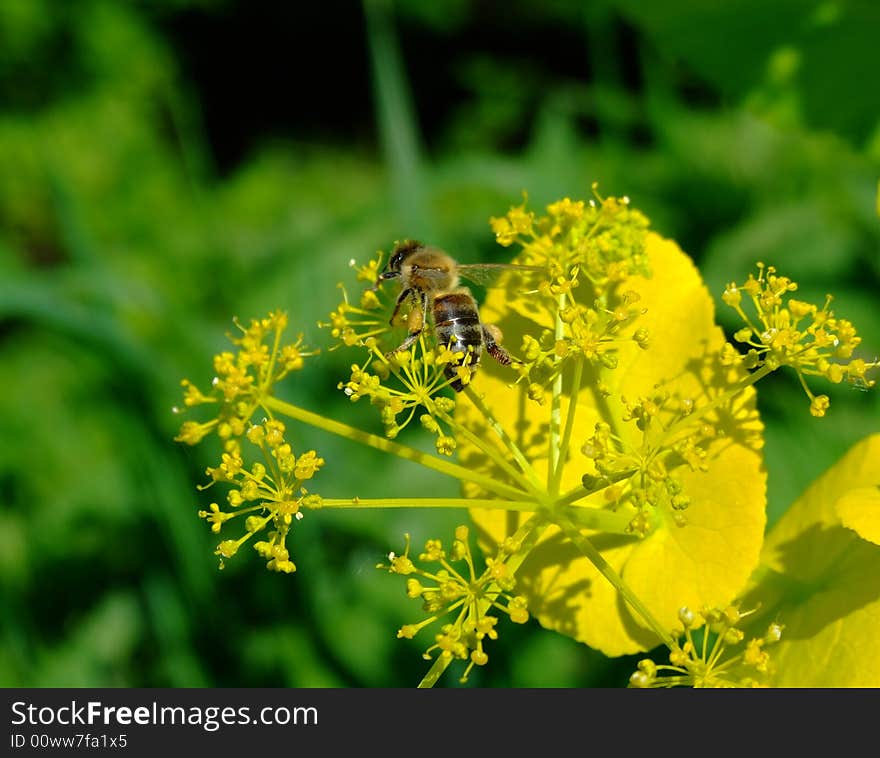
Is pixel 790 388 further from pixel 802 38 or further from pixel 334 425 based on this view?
pixel 334 425

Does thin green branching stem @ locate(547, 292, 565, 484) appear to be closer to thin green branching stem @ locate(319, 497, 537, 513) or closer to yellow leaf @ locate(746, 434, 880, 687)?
thin green branching stem @ locate(319, 497, 537, 513)

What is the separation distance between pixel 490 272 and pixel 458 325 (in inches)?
10.3

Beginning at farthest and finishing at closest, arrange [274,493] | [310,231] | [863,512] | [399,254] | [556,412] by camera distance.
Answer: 1. [310,231]
2. [399,254]
3. [556,412]
4. [274,493]
5. [863,512]

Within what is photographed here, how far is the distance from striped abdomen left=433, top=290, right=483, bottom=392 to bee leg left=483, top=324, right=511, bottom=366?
0.02 metres

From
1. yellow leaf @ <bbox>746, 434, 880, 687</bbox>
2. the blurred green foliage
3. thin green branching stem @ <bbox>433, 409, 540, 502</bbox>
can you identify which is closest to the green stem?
thin green branching stem @ <bbox>433, 409, 540, 502</bbox>

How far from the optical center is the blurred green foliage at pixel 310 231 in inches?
118

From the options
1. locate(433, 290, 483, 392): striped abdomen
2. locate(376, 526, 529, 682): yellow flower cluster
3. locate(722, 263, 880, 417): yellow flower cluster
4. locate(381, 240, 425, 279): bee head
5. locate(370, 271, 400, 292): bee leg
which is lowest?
locate(376, 526, 529, 682): yellow flower cluster

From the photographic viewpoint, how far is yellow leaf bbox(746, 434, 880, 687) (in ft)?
6.03

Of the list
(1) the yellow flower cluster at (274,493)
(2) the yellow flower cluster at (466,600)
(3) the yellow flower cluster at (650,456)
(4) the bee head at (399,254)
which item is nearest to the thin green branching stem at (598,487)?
(3) the yellow flower cluster at (650,456)

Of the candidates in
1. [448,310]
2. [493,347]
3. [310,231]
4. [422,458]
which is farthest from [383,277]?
[310,231]

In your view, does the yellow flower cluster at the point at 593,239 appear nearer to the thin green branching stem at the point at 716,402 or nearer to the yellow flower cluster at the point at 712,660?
the thin green branching stem at the point at 716,402

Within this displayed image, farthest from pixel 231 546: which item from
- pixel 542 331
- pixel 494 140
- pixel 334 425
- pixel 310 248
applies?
pixel 494 140

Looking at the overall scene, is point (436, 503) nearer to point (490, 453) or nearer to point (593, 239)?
point (490, 453)

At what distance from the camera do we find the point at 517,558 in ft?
6.21
